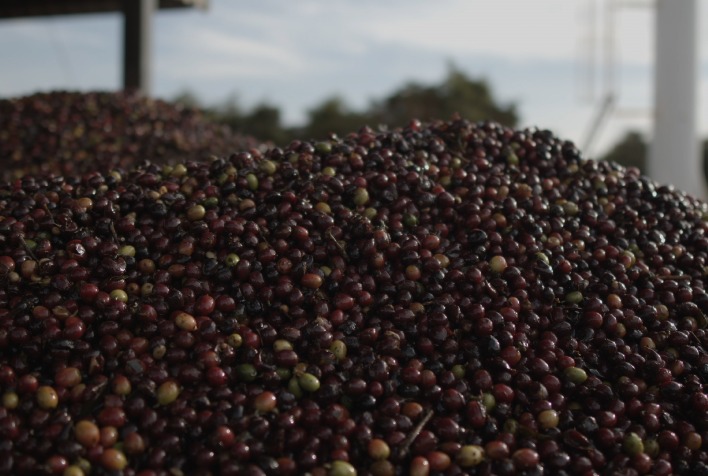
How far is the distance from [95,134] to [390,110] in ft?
61.1

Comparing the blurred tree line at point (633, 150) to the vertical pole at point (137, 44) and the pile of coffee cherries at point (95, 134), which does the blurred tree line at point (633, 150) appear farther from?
the pile of coffee cherries at point (95, 134)

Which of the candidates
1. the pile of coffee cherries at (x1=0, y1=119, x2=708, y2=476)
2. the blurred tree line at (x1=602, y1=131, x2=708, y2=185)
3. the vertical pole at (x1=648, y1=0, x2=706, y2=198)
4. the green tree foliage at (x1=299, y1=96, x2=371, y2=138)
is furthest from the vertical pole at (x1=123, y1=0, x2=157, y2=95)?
the blurred tree line at (x1=602, y1=131, x2=708, y2=185)

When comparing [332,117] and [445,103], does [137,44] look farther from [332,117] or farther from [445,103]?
[332,117]

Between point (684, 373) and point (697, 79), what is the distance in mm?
7457

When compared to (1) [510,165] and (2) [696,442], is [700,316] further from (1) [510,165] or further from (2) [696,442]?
(1) [510,165]

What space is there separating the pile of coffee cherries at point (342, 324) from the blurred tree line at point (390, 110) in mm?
18292

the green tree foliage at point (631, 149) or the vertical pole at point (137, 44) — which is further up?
the vertical pole at point (137, 44)

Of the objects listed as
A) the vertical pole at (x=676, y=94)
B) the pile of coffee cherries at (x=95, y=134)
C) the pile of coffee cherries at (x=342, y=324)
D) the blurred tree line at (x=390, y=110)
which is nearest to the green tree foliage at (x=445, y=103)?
the blurred tree line at (x=390, y=110)

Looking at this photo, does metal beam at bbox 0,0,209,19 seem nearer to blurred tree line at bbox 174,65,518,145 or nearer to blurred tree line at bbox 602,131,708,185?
blurred tree line at bbox 174,65,518,145

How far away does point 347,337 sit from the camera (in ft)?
5.37

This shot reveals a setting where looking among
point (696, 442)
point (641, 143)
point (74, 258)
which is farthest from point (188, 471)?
point (641, 143)

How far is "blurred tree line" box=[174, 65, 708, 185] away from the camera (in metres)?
21.4

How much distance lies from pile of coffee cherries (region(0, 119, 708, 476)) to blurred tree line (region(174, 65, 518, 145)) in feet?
60.0

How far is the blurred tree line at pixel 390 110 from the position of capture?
21453 mm
